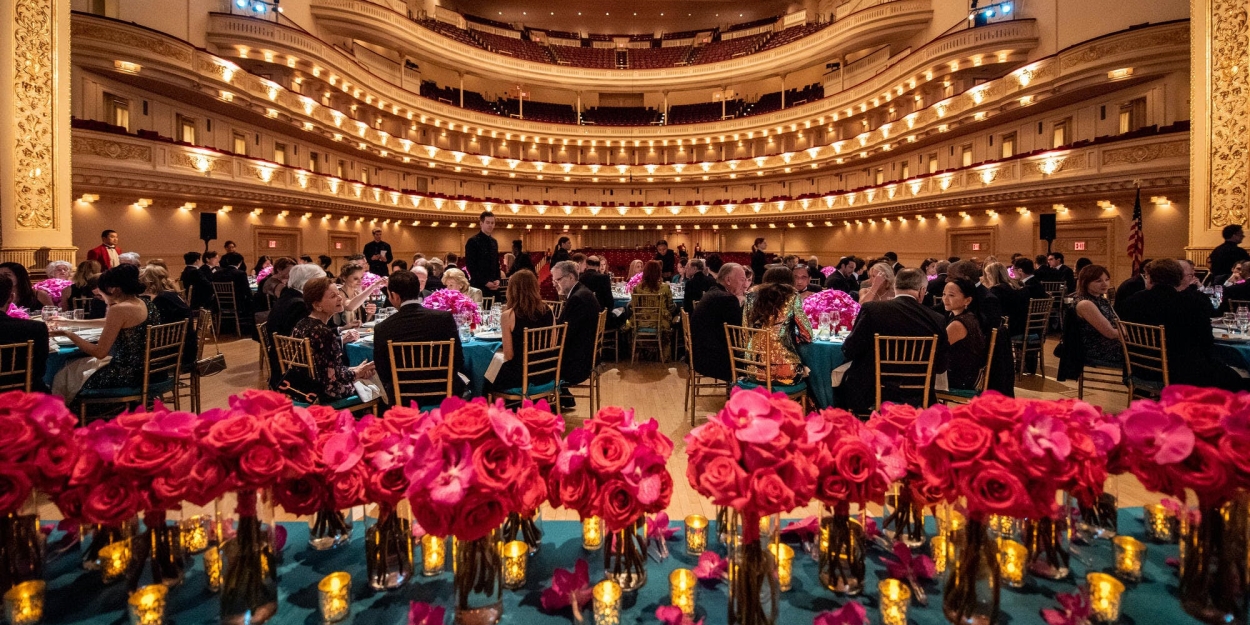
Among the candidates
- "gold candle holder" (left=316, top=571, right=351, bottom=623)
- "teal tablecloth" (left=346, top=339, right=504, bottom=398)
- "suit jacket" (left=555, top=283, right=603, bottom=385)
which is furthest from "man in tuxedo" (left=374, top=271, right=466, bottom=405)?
"gold candle holder" (left=316, top=571, right=351, bottom=623)

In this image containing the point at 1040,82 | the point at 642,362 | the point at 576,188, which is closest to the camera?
the point at 642,362

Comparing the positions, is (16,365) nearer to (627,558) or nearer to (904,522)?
(627,558)

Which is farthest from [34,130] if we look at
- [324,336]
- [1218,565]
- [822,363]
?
[1218,565]

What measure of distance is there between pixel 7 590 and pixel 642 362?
7511mm

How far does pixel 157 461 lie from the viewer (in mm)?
1075

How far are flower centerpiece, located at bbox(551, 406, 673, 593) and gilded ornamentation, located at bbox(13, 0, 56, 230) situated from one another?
10613mm

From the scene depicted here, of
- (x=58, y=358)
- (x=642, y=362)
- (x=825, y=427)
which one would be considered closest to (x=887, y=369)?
(x=825, y=427)

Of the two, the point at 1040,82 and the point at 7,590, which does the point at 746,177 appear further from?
the point at 7,590

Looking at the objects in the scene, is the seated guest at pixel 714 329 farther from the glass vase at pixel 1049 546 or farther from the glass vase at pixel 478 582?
the glass vase at pixel 478 582

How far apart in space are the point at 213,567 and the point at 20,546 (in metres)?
0.34

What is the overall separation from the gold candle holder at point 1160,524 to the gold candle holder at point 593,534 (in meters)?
1.28

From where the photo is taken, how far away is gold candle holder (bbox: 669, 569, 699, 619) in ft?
3.81

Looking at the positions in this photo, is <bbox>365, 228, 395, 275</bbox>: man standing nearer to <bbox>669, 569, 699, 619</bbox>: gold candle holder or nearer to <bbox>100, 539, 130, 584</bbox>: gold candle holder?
<bbox>100, 539, 130, 584</bbox>: gold candle holder

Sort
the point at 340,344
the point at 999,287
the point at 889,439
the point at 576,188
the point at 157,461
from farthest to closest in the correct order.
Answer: the point at 576,188
the point at 999,287
the point at 340,344
the point at 889,439
the point at 157,461
